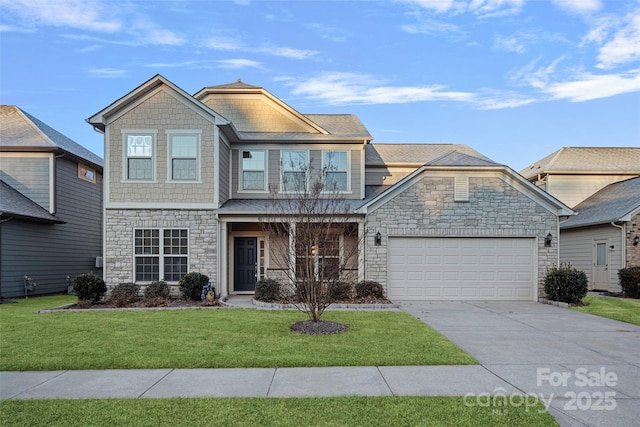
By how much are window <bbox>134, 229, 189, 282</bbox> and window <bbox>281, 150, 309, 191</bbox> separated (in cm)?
403

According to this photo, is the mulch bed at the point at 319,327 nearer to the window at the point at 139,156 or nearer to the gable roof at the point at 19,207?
the window at the point at 139,156

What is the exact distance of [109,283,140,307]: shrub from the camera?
1183 cm

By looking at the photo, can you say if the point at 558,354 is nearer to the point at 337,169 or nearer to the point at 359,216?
the point at 359,216

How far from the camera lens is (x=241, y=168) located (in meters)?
14.9

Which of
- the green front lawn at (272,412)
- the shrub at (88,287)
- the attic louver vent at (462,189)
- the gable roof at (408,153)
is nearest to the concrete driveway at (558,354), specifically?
the green front lawn at (272,412)

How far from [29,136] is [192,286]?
400 inches

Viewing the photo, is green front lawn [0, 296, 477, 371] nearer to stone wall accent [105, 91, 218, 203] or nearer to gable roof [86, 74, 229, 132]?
stone wall accent [105, 91, 218, 203]

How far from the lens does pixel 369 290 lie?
12445mm

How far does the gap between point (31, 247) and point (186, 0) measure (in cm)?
1067

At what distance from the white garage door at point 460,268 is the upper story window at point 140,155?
8358 mm

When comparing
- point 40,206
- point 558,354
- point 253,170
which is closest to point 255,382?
point 558,354

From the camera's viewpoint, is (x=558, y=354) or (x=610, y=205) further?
(x=610, y=205)

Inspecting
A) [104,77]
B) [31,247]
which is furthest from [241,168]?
[31,247]

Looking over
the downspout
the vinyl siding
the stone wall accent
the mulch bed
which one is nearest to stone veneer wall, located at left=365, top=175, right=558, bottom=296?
the downspout
